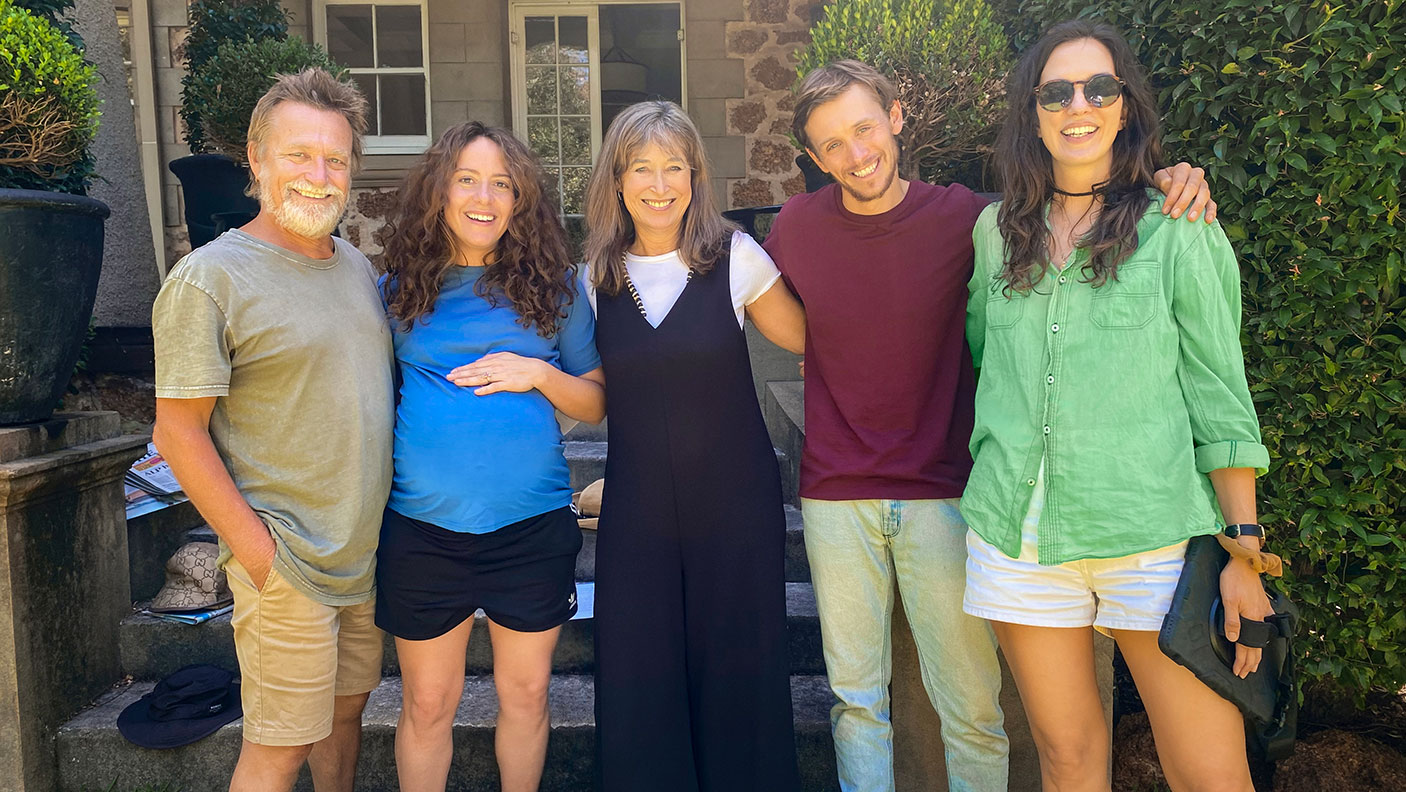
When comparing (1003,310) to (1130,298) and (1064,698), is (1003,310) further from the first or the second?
(1064,698)

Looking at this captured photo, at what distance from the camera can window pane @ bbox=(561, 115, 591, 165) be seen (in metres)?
7.10

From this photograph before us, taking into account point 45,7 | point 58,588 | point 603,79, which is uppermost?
point 603,79

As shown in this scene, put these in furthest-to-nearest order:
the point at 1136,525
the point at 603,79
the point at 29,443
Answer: the point at 603,79 < the point at 29,443 < the point at 1136,525

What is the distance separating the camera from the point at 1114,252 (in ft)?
6.05

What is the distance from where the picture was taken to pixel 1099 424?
1855mm

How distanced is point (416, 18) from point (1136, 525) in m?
6.61

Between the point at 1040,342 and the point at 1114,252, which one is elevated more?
the point at 1114,252

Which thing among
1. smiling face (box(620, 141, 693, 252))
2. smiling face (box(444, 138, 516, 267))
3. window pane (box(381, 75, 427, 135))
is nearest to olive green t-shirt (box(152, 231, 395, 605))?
smiling face (box(444, 138, 516, 267))

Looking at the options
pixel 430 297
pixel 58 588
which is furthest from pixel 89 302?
pixel 430 297

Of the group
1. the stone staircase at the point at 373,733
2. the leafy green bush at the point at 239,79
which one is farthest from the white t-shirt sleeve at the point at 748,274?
the leafy green bush at the point at 239,79

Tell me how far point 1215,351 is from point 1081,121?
54 cm

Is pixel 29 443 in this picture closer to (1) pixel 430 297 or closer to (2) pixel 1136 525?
(1) pixel 430 297

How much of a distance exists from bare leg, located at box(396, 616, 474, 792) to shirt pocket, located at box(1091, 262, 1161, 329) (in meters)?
1.60

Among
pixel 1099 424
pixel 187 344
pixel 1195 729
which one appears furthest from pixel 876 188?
pixel 187 344
